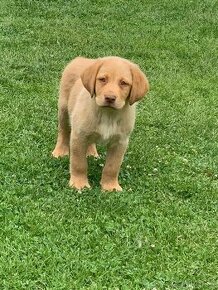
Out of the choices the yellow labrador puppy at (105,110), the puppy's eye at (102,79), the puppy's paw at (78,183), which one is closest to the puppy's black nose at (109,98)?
the yellow labrador puppy at (105,110)

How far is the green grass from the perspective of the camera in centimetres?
471

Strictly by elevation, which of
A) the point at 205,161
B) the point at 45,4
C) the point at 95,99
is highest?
the point at 95,99

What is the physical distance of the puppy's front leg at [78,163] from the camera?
5840 millimetres

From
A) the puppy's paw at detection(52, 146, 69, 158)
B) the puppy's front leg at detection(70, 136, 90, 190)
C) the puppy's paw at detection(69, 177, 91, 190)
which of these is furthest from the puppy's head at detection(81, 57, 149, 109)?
the puppy's paw at detection(52, 146, 69, 158)

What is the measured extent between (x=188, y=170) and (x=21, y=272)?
2.80 meters

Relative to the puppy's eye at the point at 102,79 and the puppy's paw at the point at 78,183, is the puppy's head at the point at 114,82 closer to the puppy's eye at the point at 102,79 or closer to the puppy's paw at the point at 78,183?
the puppy's eye at the point at 102,79

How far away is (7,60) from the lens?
10008 mm

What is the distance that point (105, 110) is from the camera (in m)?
5.64

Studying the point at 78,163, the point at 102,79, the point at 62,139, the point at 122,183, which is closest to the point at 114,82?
the point at 102,79

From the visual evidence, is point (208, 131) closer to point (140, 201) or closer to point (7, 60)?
point (140, 201)

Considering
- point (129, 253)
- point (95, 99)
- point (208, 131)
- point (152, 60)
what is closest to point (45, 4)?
point (152, 60)

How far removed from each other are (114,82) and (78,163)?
35.8 inches

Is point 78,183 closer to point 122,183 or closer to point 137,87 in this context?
point 122,183

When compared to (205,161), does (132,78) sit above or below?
above
